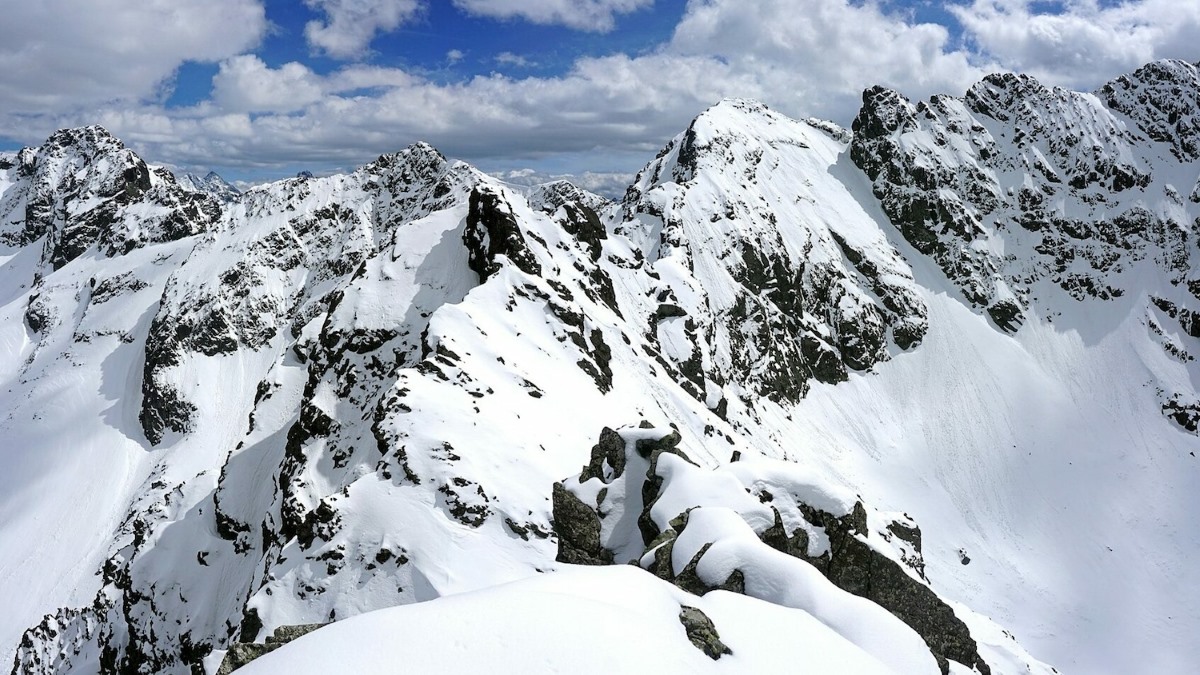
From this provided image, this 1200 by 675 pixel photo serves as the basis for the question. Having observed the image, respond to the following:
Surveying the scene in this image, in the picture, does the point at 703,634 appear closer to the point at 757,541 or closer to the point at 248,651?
the point at 757,541

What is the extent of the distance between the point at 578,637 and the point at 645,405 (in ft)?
137

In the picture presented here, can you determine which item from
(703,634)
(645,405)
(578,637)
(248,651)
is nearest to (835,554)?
(703,634)

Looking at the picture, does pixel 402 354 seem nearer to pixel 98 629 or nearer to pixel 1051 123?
pixel 98 629

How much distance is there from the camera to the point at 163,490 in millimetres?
96438

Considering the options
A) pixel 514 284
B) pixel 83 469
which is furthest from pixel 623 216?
pixel 83 469

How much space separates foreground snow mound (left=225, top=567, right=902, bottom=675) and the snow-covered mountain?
10 centimetres

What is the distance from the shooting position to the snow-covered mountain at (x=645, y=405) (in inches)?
925

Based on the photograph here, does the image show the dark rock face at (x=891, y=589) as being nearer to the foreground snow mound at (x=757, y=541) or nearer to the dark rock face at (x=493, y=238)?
the foreground snow mound at (x=757, y=541)

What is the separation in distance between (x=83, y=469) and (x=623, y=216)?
103616 mm

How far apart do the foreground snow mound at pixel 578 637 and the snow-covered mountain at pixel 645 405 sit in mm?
96

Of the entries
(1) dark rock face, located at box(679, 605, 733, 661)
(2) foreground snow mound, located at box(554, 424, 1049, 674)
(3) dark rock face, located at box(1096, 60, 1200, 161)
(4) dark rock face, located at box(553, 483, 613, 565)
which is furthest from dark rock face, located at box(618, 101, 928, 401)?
(3) dark rock face, located at box(1096, 60, 1200, 161)

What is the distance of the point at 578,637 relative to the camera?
13.5 m

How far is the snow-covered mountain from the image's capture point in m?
23.5

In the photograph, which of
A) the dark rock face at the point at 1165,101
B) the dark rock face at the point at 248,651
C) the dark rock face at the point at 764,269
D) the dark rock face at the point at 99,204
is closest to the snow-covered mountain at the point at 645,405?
the dark rock face at the point at 248,651
